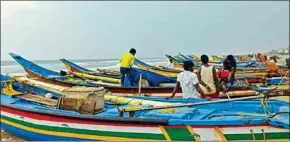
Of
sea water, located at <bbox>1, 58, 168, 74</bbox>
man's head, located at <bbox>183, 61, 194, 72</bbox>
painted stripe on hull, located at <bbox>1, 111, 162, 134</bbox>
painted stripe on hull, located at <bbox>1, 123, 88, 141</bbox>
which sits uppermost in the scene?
man's head, located at <bbox>183, 61, 194, 72</bbox>

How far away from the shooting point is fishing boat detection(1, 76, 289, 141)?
15.7 feet

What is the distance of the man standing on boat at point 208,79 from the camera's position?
6.75m

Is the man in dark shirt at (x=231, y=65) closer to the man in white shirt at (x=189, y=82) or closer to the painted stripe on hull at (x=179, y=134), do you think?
the man in white shirt at (x=189, y=82)

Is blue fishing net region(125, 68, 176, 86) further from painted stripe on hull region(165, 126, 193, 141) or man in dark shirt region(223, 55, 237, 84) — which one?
painted stripe on hull region(165, 126, 193, 141)

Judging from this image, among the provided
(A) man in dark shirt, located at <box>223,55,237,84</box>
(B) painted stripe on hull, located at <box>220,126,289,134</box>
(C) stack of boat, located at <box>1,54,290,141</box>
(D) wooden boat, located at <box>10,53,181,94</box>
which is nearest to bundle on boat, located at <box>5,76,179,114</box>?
(C) stack of boat, located at <box>1,54,290,141</box>

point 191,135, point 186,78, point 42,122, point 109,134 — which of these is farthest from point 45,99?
point 191,135

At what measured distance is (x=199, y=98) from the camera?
644cm

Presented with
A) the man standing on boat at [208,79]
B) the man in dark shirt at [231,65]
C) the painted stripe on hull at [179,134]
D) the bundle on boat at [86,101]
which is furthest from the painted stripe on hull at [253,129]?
the man in dark shirt at [231,65]

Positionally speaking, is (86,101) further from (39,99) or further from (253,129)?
(253,129)

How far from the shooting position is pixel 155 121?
17.0 ft

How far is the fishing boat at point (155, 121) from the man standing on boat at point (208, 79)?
2.29ft

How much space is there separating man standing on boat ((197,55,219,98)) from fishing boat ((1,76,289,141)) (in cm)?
70

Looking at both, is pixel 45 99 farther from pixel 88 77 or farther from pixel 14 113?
pixel 88 77

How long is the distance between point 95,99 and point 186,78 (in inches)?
71.7
